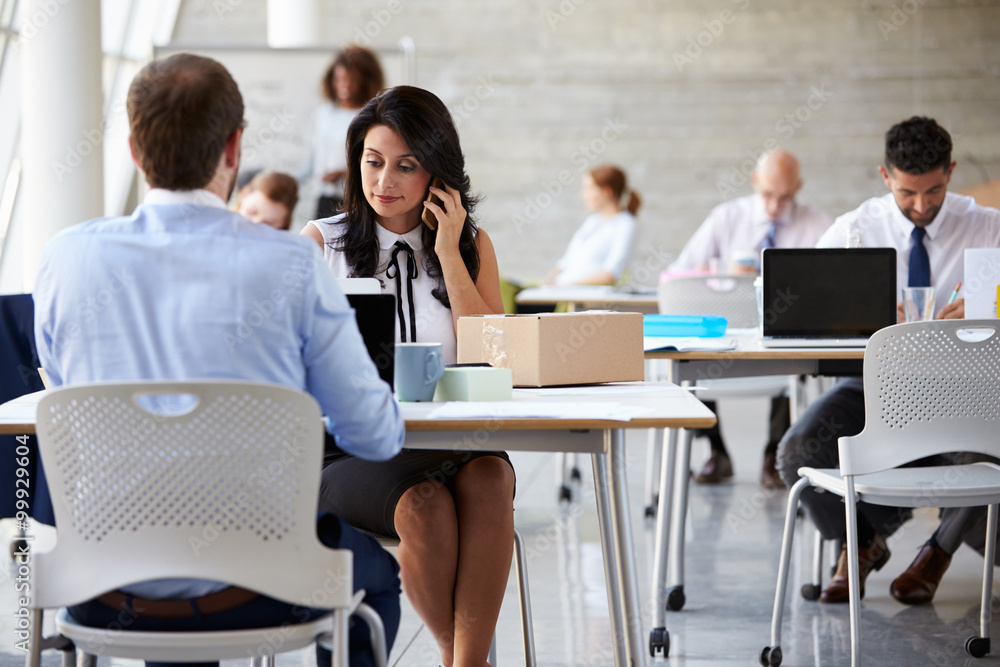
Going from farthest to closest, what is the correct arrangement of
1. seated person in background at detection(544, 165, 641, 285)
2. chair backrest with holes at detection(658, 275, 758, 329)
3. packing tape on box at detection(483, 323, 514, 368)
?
seated person in background at detection(544, 165, 641, 285), chair backrest with holes at detection(658, 275, 758, 329), packing tape on box at detection(483, 323, 514, 368)

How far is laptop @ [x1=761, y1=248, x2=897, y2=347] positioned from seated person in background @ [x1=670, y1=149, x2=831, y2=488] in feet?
6.10

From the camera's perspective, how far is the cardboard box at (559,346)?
74.4 inches

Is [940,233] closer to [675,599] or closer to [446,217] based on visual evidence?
[675,599]

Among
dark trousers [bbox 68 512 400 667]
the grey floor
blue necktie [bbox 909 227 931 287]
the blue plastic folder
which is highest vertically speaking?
blue necktie [bbox 909 227 931 287]

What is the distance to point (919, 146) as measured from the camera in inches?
114

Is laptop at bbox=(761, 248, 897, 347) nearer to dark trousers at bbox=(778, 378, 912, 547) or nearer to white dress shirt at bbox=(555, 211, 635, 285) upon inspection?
dark trousers at bbox=(778, 378, 912, 547)

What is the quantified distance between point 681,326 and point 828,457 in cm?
57

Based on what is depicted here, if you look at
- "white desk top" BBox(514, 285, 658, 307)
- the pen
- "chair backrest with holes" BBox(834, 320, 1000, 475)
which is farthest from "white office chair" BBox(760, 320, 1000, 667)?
"white desk top" BBox(514, 285, 658, 307)

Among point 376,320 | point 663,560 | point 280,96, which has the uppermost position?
point 280,96

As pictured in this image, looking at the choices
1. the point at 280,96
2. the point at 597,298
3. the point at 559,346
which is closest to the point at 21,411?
the point at 559,346

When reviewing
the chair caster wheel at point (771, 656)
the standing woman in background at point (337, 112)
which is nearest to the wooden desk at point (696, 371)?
the chair caster wheel at point (771, 656)

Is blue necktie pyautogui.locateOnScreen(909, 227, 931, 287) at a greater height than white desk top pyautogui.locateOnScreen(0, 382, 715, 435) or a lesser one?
greater

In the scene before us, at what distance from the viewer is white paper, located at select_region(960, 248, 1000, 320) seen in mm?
2541

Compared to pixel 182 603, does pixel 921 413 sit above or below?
above
